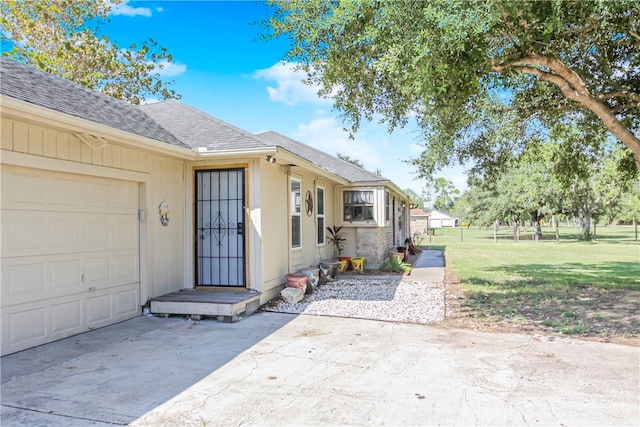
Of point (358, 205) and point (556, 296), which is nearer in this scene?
point (556, 296)

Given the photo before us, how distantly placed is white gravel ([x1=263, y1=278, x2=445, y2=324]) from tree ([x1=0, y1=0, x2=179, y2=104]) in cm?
1370

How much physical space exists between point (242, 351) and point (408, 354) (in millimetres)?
1947

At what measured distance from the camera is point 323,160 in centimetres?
1404

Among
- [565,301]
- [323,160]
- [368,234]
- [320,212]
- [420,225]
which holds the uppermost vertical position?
[323,160]

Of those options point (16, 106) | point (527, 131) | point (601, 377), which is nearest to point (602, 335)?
point (601, 377)

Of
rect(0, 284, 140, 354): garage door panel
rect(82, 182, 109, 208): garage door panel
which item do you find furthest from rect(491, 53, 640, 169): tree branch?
rect(0, 284, 140, 354): garage door panel

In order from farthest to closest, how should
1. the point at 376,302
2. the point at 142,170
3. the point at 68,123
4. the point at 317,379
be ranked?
the point at 376,302 < the point at 142,170 < the point at 68,123 < the point at 317,379

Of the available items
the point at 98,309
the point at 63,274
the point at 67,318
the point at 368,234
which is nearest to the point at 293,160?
the point at 98,309

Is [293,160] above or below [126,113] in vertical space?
below

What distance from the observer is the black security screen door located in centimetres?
748

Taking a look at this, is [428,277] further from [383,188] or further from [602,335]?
[602,335]

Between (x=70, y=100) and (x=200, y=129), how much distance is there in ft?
8.60

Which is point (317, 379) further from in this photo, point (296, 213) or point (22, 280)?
point (296, 213)

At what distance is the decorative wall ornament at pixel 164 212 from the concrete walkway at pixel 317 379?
1.95 meters
